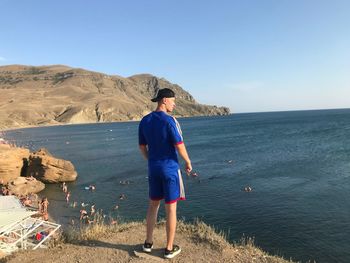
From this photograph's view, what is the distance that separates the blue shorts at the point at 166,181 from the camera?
7.29 m

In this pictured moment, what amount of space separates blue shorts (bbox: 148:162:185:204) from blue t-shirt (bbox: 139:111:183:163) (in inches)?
5.8

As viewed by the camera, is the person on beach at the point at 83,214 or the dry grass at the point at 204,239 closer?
the dry grass at the point at 204,239

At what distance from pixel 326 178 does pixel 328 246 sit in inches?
768

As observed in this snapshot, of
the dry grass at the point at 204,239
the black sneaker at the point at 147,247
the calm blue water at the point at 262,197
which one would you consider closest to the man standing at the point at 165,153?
the black sneaker at the point at 147,247

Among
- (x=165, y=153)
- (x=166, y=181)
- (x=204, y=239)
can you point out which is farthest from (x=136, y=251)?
(x=165, y=153)

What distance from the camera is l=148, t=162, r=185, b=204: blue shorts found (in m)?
7.29

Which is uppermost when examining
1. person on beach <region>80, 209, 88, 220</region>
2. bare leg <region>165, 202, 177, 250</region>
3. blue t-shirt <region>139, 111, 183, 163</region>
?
blue t-shirt <region>139, 111, 183, 163</region>

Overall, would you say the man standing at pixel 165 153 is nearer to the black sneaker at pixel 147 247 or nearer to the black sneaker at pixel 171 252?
the black sneaker at pixel 171 252

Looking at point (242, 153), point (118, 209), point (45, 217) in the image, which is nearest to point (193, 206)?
point (118, 209)

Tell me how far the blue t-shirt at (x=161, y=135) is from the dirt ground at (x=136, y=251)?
2250 millimetres

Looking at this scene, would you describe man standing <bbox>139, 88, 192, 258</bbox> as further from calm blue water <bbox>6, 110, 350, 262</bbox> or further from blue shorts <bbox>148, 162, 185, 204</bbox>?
calm blue water <bbox>6, 110, 350, 262</bbox>

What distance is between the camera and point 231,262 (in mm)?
7781

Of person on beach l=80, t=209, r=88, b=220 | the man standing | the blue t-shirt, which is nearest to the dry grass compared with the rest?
the man standing

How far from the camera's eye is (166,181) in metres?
7.30
